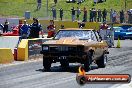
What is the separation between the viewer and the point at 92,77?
6.25 meters

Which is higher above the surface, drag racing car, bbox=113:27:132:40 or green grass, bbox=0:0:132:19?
green grass, bbox=0:0:132:19

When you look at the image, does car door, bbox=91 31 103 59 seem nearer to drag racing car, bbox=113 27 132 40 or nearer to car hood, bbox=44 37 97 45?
car hood, bbox=44 37 97 45

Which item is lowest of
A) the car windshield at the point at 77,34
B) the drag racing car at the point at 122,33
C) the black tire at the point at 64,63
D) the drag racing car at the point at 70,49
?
the drag racing car at the point at 122,33

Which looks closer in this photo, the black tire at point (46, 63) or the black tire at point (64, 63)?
the black tire at point (64, 63)

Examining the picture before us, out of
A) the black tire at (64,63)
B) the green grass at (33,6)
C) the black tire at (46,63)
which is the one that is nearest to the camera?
the black tire at (64,63)

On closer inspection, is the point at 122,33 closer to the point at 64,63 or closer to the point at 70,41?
the point at 64,63

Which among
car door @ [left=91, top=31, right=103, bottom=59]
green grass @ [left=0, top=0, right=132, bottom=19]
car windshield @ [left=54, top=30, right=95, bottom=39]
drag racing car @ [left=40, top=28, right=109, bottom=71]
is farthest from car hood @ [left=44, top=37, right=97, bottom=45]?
green grass @ [left=0, top=0, right=132, bottom=19]

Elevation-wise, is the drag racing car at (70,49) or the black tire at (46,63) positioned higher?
the drag racing car at (70,49)

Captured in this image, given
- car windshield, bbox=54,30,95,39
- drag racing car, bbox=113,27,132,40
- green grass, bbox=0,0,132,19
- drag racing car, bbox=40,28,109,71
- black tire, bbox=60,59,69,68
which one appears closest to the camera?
drag racing car, bbox=40,28,109,71

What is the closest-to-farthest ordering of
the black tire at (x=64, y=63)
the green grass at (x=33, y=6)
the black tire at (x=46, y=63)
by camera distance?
the black tire at (x=64, y=63) → the black tire at (x=46, y=63) → the green grass at (x=33, y=6)

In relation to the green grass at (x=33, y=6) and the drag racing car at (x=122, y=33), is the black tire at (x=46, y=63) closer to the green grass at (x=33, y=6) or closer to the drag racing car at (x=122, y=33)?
the drag racing car at (x=122, y=33)

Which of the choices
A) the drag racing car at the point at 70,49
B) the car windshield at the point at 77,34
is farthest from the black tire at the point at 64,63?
the car windshield at the point at 77,34

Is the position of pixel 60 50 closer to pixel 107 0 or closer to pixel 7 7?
pixel 7 7

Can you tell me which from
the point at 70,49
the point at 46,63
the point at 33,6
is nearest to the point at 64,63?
the point at 46,63
